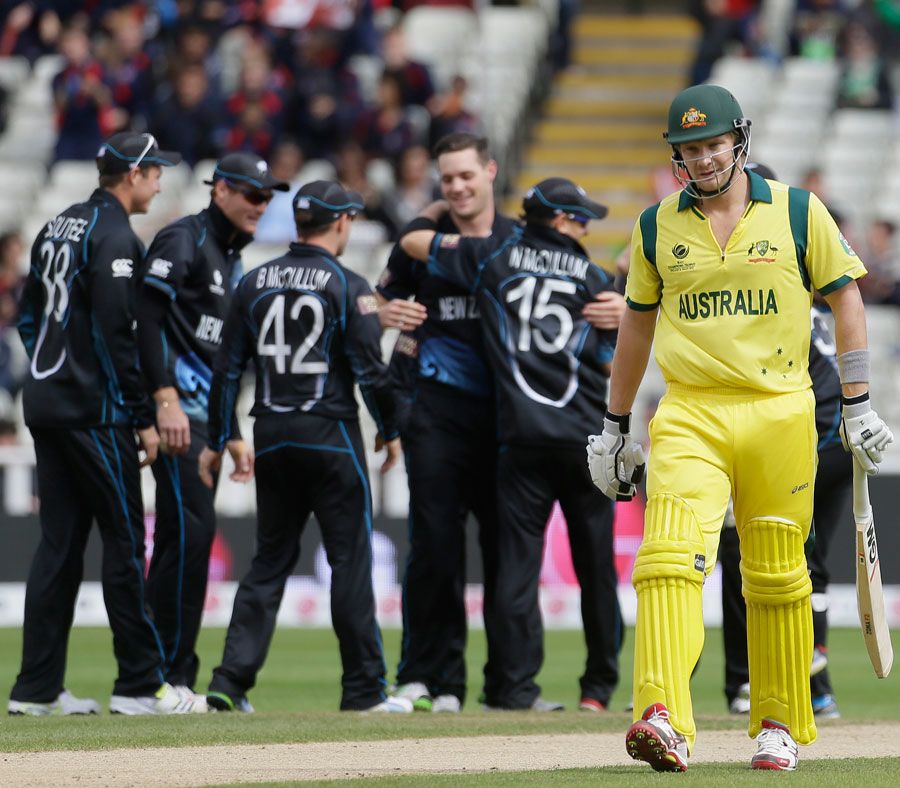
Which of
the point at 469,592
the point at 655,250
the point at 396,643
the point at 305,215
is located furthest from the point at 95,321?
the point at 469,592

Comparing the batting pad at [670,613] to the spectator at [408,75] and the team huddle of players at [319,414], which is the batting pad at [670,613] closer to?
the team huddle of players at [319,414]

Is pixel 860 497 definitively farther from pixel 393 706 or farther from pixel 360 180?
pixel 360 180

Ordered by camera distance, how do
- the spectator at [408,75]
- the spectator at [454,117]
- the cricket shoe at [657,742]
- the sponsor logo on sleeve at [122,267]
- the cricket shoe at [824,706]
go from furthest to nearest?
the spectator at [408,75]
the spectator at [454,117]
the cricket shoe at [824,706]
the sponsor logo on sleeve at [122,267]
the cricket shoe at [657,742]

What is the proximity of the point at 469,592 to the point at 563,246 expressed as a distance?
5807mm

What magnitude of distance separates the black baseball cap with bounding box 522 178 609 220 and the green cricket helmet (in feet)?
7.82

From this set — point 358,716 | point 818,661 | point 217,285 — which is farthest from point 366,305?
point 818,661

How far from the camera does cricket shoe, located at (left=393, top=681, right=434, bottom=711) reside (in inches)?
374

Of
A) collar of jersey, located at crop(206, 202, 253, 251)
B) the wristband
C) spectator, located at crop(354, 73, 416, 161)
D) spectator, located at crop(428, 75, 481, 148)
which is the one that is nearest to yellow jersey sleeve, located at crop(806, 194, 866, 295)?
the wristband

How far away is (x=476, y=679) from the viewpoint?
11.7 metres

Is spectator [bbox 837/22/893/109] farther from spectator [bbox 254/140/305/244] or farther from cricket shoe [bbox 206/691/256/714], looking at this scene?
cricket shoe [bbox 206/691/256/714]

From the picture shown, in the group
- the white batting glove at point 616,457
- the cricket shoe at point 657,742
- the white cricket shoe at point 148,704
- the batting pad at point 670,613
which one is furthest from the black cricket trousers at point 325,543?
the cricket shoe at point 657,742

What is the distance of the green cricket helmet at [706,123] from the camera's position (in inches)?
271

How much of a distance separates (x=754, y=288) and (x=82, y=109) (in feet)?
50.5

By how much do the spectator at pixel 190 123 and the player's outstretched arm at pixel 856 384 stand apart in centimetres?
1436
